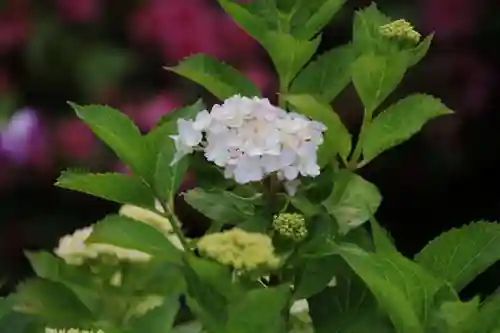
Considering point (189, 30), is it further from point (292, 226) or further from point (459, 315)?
point (459, 315)

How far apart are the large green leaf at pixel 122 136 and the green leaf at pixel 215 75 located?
8 cm

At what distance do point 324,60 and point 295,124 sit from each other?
122 millimetres

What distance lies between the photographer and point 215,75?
1.25 metres

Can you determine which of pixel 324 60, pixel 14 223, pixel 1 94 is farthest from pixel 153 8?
pixel 324 60

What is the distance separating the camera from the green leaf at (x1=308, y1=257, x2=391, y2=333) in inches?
42.1

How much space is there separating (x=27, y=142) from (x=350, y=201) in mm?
1694

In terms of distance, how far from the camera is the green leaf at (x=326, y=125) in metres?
1.18

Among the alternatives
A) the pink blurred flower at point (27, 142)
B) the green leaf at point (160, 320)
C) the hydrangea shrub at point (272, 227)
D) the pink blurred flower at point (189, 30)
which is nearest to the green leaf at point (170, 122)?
the hydrangea shrub at point (272, 227)

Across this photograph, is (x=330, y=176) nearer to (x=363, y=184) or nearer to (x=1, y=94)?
(x=363, y=184)

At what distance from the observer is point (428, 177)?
2.99 meters

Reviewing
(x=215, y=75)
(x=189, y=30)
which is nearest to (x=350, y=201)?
(x=215, y=75)

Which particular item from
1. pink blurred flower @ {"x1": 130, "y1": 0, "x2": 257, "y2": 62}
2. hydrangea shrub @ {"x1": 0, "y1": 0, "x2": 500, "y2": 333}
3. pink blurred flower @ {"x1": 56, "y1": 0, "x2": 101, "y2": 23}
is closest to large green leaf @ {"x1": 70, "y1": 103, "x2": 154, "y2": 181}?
hydrangea shrub @ {"x1": 0, "y1": 0, "x2": 500, "y2": 333}

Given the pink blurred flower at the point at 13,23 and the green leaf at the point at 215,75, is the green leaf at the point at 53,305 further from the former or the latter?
the pink blurred flower at the point at 13,23

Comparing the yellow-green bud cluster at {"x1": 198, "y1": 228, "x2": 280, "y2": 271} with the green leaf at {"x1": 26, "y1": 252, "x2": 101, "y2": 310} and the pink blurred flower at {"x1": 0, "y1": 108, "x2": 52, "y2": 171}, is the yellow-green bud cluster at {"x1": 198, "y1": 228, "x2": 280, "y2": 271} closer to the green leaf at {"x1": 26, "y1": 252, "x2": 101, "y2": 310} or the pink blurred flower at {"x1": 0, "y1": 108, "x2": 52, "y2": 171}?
the green leaf at {"x1": 26, "y1": 252, "x2": 101, "y2": 310}
